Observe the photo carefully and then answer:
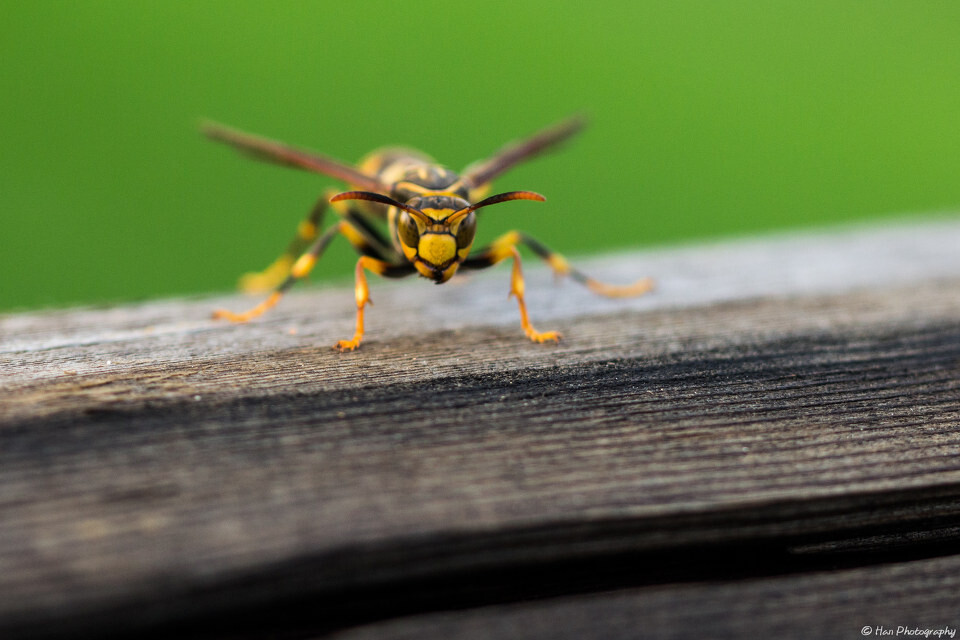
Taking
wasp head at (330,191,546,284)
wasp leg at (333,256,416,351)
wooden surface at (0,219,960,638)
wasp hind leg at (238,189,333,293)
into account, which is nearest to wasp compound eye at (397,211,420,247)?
wasp head at (330,191,546,284)

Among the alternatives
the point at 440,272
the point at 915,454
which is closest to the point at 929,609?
the point at 915,454

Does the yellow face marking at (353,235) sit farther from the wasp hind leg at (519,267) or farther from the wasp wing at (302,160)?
the wasp hind leg at (519,267)

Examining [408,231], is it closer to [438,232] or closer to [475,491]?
[438,232]

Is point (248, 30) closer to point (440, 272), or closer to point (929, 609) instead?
point (440, 272)

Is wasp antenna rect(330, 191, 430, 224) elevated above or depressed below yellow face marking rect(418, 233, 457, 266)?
above

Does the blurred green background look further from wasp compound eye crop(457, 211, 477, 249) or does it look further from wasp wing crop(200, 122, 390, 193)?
wasp compound eye crop(457, 211, 477, 249)

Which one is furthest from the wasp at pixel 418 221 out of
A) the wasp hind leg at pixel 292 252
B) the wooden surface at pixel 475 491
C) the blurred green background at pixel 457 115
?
the blurred green background at pixel 457 115

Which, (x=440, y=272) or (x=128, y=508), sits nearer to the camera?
(x=128, y=508)
